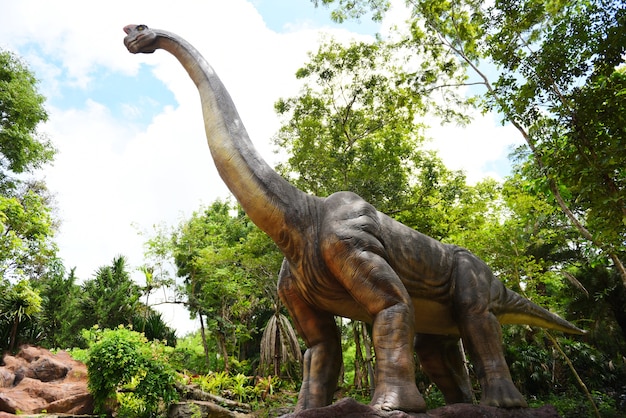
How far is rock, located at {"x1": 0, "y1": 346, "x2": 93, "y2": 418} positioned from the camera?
10383 mm

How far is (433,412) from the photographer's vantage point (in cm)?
287

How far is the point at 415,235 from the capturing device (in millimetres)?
Answer: 3688

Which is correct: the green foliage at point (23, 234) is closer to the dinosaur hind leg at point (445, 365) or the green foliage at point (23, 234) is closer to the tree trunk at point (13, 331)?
the tree trunk at point (13, 331)

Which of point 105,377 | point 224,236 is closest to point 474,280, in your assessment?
point 105,377

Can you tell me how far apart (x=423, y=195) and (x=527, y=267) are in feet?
10.5

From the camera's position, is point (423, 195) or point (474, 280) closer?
point (474, 280)

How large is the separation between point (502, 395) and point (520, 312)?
110 cm

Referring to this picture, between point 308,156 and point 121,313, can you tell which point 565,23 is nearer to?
point 308,156

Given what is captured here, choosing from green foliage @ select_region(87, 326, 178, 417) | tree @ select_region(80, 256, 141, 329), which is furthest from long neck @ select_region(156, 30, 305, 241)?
tree @ select_region(80, 256, 141, 329)

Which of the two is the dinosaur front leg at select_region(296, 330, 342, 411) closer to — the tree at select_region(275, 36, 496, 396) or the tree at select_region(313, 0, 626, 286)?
the tree at select_region(313, 0, 626, 286)

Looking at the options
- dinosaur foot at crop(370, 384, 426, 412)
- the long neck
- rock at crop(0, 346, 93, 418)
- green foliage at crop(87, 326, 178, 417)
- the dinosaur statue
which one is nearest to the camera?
dinosaur foot at crop(370, 384, 426, 412)

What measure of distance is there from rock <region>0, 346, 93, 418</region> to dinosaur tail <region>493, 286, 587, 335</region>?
9.95m

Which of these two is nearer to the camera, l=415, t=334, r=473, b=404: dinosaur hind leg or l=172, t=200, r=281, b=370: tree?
l=415, t=334, r=473, b=404: dinosaur hind leg

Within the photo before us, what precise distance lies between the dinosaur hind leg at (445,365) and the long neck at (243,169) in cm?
191
